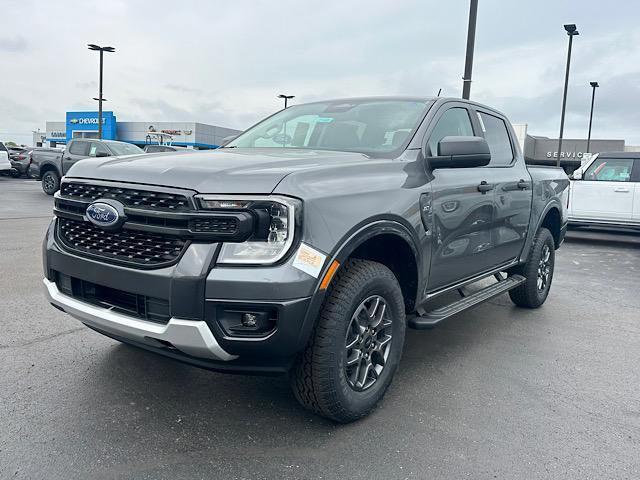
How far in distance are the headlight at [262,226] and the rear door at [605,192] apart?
10.2m

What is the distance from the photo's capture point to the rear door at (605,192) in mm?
10961

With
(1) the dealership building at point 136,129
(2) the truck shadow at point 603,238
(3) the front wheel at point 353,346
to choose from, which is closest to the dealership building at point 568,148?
(1) the dealership building at point 136,129

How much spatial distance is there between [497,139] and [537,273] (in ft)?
4.68

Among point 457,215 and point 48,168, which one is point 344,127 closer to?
point 457,215

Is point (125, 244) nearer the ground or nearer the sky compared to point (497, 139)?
nearer the ground

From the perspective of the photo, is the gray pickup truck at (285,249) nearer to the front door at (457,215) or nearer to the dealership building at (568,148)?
the front door at (457,215)

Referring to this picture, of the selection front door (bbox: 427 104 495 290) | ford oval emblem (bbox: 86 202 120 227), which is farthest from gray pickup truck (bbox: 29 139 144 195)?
ford oval emblem (bbox: 86 202 120 227)

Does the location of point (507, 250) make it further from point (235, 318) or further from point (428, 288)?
point (235, 318)

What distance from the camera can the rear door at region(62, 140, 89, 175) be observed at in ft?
51.9

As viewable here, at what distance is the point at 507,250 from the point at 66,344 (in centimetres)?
356

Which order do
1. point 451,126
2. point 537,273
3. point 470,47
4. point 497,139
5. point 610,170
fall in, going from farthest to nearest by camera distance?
1. point 610,170
2. point 470,47
3. point 537,273
4. point 497,139
5. point 451,126

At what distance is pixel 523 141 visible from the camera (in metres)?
38.1

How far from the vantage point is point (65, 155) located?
15961 mm

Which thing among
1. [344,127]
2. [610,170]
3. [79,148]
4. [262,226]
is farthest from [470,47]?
[79,148]
